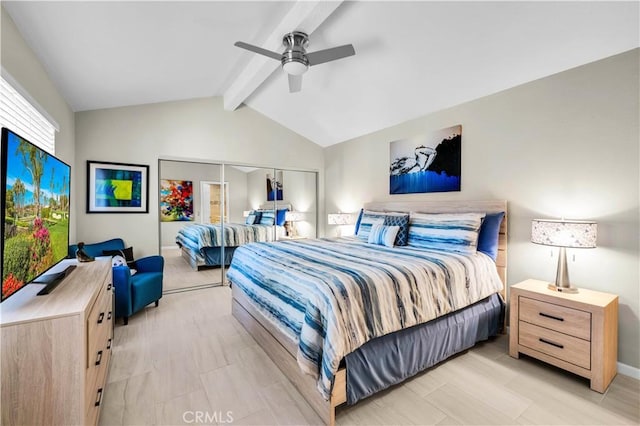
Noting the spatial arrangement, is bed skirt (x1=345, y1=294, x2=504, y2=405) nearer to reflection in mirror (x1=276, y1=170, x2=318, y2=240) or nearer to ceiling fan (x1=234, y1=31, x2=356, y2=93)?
ceiling fan (x1=234, y1=31, x2=356, y2=93)

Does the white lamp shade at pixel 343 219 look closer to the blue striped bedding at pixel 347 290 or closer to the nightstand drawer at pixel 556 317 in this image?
the blue striped bedding at pixel 347 290

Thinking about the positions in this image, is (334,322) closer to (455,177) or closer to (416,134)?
(455,177)

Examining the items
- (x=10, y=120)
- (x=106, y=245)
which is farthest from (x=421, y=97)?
(x=106, y=245)

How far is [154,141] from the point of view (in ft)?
13.0

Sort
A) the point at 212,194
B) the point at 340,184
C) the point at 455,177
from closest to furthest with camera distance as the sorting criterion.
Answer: the point at 455,177 → the point at 212,194 → the point at 340,184

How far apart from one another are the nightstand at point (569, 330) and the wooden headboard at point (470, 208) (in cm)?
47

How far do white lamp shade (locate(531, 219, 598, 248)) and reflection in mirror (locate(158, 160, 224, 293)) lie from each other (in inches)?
157

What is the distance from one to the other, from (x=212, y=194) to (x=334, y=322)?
343 centimetres

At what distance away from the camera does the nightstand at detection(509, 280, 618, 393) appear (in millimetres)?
1944

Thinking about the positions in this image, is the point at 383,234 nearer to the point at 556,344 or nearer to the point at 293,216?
the point at 556,344

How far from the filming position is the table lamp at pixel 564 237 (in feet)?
6.79

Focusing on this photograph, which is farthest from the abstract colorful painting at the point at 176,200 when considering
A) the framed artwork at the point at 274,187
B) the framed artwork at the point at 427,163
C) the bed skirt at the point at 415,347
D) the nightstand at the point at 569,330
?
the nightstand at the point at 569,330

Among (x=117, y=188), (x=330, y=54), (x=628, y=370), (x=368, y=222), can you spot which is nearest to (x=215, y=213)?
(x=117, y=188)

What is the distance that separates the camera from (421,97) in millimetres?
3322
